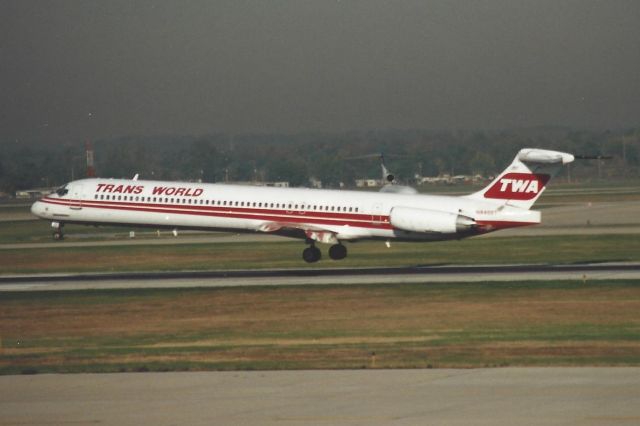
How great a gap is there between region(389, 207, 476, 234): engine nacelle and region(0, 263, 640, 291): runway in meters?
1.73

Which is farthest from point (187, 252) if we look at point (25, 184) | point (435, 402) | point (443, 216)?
point (25, 184)

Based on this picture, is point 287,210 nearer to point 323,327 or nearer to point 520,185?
point 520,185

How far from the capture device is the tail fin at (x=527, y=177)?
45188 millimetres

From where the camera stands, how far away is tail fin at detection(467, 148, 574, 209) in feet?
148

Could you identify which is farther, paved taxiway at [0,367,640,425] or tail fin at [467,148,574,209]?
tail fin at [467,148,574,209]

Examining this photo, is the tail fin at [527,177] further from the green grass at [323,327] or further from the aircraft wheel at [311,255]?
the aircraft wheel at [311,255]

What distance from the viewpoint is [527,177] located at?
149 ft

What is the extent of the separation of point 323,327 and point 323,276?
14355mm

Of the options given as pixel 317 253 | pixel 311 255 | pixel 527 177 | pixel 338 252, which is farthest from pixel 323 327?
pixel 338 252

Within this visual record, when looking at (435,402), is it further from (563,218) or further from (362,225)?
(563,218)

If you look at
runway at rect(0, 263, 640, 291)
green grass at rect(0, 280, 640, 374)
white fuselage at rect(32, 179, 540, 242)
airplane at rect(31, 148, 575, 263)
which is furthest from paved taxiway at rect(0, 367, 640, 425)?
white fuselage at rect(32, 179, 540, 242)

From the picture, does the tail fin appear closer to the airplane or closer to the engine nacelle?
the airplane

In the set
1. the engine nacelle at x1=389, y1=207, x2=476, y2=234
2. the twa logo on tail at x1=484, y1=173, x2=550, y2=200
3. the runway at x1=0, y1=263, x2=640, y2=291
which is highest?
the twa logo on tail at x1=484, y1=173, x2=550, y2=200

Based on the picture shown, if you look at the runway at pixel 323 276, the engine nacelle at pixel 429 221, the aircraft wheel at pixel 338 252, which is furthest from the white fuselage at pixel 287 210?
the runway at pixel 323 276
